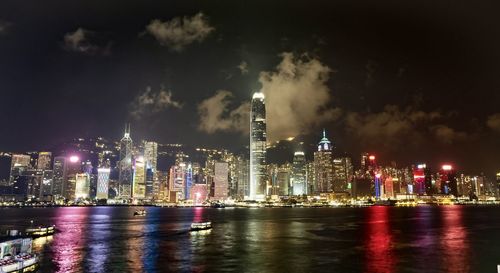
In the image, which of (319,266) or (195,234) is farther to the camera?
(195,234)

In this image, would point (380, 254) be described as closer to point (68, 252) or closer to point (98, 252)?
point (98, 252)

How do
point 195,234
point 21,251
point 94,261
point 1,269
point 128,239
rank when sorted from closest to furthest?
point 1,269, point 21,251, point 94,261, point 128,239, point 195,234

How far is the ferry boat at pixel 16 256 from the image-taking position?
44169 millimetres

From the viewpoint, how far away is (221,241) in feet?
255

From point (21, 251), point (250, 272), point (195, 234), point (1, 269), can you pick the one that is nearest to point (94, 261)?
point (21, 251)

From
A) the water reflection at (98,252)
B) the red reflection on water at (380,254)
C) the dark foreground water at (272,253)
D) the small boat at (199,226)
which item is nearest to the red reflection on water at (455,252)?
the dark foreground water at (272,253)

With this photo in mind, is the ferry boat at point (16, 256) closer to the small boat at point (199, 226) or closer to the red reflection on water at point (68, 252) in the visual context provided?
the red reflection on water at point (68, 252)

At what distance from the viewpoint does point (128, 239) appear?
3135 inches

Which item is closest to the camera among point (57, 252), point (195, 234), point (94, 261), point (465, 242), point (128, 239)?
point (94, 261)

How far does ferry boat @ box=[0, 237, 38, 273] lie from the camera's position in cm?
4417

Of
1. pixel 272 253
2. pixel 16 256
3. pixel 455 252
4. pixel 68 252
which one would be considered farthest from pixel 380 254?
pixel 16 256

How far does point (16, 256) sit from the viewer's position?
46969 mm

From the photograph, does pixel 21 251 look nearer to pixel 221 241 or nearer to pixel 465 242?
pixel 221 241

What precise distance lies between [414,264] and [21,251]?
4852 cm
